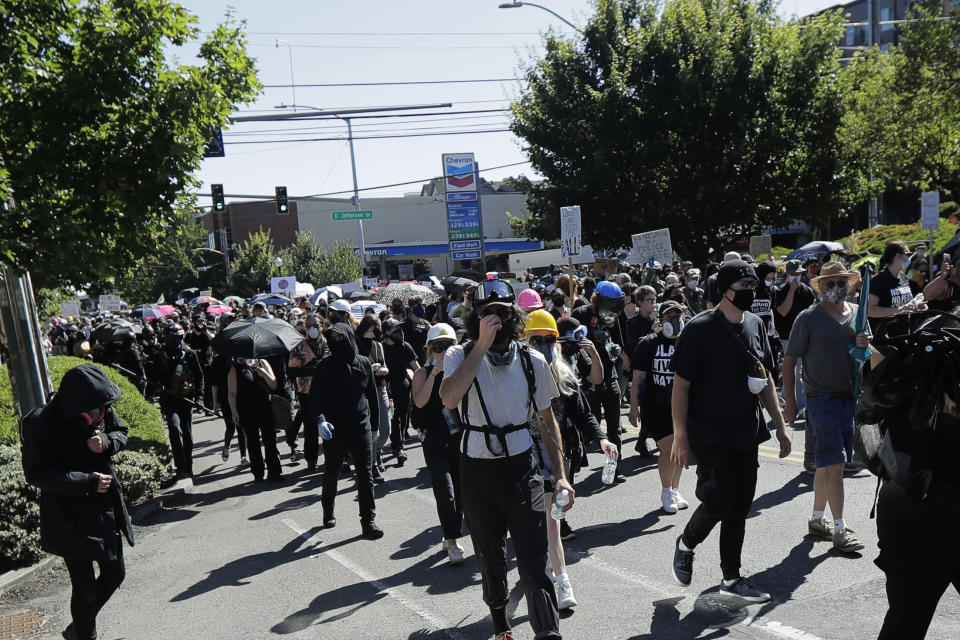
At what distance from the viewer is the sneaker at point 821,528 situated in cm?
A: 610

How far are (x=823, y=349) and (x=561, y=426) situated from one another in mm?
1961

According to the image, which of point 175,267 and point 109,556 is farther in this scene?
point 175,267

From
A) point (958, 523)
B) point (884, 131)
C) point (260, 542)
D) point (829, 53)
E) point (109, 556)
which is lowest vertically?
point (260, 542)

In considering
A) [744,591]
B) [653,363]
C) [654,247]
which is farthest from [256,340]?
[654,247]

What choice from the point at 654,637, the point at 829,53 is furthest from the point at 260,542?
the point at 829,53

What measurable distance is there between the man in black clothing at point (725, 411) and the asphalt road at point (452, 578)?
431 millimetres

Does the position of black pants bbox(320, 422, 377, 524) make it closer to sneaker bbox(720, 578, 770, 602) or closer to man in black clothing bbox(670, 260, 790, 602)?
man in black clothing bbox(670, 260, 790, 602)

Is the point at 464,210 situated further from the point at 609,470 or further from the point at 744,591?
the point at 744,591

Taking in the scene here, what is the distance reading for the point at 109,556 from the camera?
494cm

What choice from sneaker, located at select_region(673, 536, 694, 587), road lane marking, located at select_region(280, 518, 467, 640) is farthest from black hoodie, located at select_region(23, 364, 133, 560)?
sneaker, located at select_region(673, 536, 694, 587)

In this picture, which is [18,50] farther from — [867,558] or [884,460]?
[867,558]

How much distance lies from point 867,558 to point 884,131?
69.2ft

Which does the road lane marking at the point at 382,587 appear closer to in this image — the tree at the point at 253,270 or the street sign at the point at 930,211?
the street sign at the point at 930,211

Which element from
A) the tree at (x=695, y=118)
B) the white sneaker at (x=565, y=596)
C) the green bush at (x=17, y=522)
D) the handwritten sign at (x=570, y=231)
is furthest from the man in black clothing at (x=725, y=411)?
the tree at (x=695, y=118)
